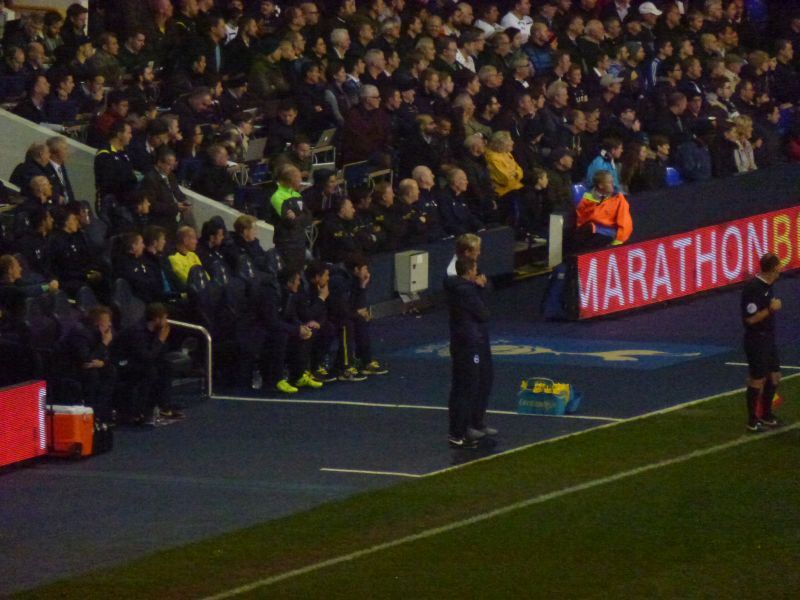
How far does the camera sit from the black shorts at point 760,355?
16.2 meters

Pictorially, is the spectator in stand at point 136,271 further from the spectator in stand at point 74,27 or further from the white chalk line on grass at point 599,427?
the spectator in stand at point 74,27

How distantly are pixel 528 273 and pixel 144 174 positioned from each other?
6.17m

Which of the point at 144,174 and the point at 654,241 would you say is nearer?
the point at 144,174

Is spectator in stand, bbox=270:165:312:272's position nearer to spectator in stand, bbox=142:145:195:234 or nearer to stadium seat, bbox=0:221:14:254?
spectator in stand, bbox=142:145:195:234

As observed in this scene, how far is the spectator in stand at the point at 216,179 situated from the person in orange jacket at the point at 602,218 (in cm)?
445

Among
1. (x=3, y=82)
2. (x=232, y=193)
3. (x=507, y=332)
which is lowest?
(x=507, y=332)

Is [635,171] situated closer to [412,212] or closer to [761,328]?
[412,212]

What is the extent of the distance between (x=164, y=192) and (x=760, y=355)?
743cm

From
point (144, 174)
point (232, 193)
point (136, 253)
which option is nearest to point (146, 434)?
point (136, 253)

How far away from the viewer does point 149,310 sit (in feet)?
57.2

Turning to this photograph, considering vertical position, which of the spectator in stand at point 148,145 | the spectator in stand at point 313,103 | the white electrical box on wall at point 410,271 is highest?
the spectator in stand at point 313,103

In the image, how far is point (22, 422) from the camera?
15789mm

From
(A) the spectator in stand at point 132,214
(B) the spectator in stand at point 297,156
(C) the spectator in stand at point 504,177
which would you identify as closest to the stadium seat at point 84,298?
(A) the spectator in stand at point 132,214

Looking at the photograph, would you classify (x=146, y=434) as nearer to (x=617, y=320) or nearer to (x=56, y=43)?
(x=617, y=320)
